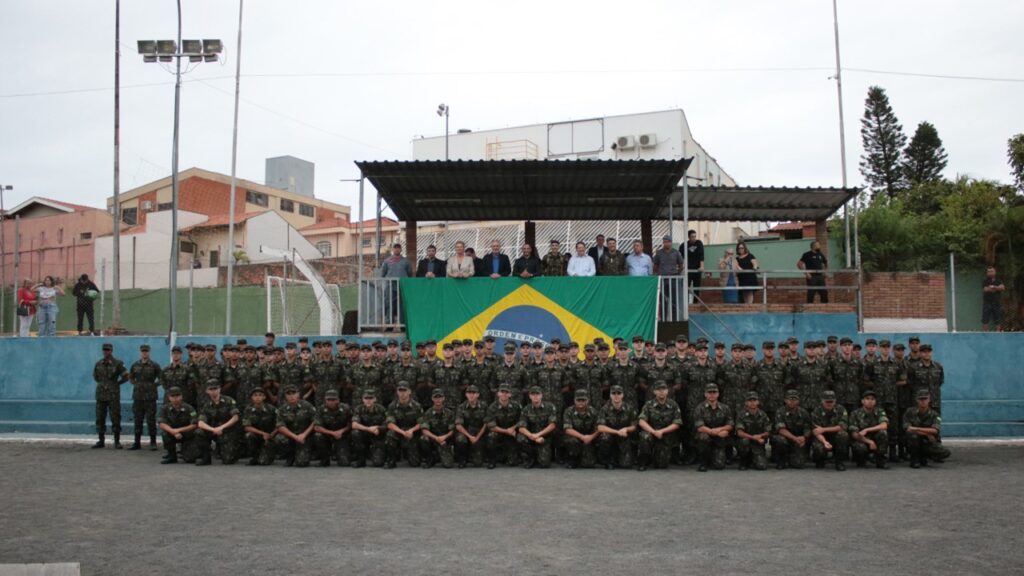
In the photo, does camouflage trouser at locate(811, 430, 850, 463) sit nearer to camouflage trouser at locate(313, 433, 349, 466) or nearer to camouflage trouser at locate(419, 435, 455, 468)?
camouflage trouser at locate(419, 435, 455, 468)

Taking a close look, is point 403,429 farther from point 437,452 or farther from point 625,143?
point 625,143

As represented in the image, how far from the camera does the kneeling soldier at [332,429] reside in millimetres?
10461

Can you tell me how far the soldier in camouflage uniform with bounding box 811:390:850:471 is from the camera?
9867mm

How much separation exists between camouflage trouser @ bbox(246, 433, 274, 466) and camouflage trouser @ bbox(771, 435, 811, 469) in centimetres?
652

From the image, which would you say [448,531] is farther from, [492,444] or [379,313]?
[379,313]

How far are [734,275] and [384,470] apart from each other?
25.7 ft

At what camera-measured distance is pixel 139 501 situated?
753 centimetres

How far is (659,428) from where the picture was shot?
10.1 meters

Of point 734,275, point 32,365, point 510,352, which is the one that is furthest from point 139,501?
point 734,275

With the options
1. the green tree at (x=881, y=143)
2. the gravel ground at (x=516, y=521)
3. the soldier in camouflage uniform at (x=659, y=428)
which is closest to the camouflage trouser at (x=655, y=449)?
the soldier in camouflage uniform at (x=659, y=428)

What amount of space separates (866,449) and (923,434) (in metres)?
0.82

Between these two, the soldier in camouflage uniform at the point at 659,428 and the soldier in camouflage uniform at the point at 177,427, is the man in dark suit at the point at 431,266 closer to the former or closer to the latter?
the soldier in camouflage uniform at the point at 177,427

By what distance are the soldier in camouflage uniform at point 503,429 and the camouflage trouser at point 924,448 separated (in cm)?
506

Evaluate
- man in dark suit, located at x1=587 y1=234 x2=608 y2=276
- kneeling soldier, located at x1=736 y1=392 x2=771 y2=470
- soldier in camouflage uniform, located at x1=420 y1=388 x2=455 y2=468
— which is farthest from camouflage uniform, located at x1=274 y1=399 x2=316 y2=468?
man in dark suit, located at x1=587 y1=234 x2=608 y2=276
